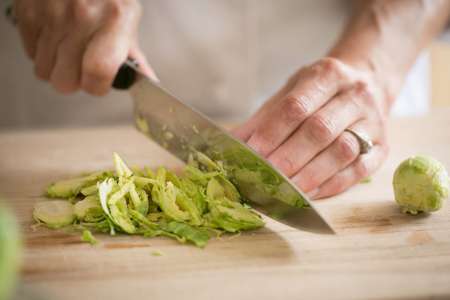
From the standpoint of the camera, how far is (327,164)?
6.38ft

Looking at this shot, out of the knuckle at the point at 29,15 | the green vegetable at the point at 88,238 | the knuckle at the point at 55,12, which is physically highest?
the knuckle at the point at 29,15

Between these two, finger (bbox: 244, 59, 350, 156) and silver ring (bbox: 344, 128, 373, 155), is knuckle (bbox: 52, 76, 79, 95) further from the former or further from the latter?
silver ring (bbox: 344, 128, 373, 155)

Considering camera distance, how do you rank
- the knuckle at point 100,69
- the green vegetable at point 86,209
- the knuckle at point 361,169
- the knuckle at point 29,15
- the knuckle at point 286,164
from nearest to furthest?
the green vegetable at point 86,209, the knuckle at point 286,164, the knuckle at point 361,169, the knuckle at point 100,69, the knuckle at point 29,15

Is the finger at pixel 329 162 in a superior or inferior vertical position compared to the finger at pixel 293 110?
inferior

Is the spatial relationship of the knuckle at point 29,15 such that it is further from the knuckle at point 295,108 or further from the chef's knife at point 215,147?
the knuckle at point 295,108

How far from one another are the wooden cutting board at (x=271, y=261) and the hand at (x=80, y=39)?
47 centimetres

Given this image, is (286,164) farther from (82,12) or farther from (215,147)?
(82,12)

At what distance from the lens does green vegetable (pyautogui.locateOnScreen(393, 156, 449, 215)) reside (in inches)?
70.4

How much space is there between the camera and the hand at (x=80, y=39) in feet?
7.18

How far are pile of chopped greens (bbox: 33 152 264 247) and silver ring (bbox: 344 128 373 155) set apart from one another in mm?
452

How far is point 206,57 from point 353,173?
3.88ft

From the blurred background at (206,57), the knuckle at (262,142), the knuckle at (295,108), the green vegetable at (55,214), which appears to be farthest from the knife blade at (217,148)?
the blurred background at (206,57)

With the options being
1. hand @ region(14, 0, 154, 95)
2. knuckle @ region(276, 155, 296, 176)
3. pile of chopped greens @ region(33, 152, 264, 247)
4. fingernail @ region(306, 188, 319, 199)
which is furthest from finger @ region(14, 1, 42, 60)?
fingernail @ region(306, 188, 319, 199)

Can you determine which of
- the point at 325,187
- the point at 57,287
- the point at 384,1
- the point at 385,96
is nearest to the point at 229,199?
the point at 325,187
